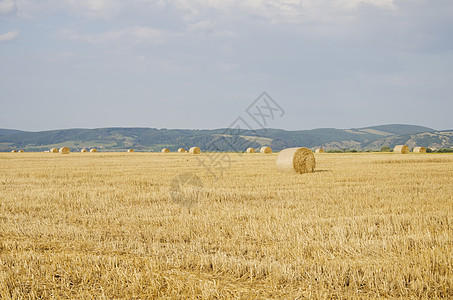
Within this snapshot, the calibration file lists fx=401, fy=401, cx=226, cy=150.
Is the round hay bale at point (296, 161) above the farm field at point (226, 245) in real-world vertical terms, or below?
above

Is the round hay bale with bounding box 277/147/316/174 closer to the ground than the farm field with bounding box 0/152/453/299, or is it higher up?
higher up

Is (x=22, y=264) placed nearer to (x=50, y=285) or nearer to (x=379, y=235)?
(x=50, y=285)

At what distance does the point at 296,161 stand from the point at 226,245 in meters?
13.9

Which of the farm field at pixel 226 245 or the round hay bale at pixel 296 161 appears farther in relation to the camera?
the round hay bale at pixel 296 161

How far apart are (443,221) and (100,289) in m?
6.24

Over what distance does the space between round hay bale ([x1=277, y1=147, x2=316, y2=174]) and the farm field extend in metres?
7.80

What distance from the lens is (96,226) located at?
308 inches

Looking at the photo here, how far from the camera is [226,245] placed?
20.1 ft

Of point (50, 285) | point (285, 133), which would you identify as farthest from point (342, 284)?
point (285, 133)

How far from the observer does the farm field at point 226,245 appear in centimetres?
441

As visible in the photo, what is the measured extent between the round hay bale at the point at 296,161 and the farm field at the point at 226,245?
25.6 ft

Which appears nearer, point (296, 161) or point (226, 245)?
point (226, 245)

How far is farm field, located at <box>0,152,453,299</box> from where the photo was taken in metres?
4.41

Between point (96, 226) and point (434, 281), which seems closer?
point (434, 281)
